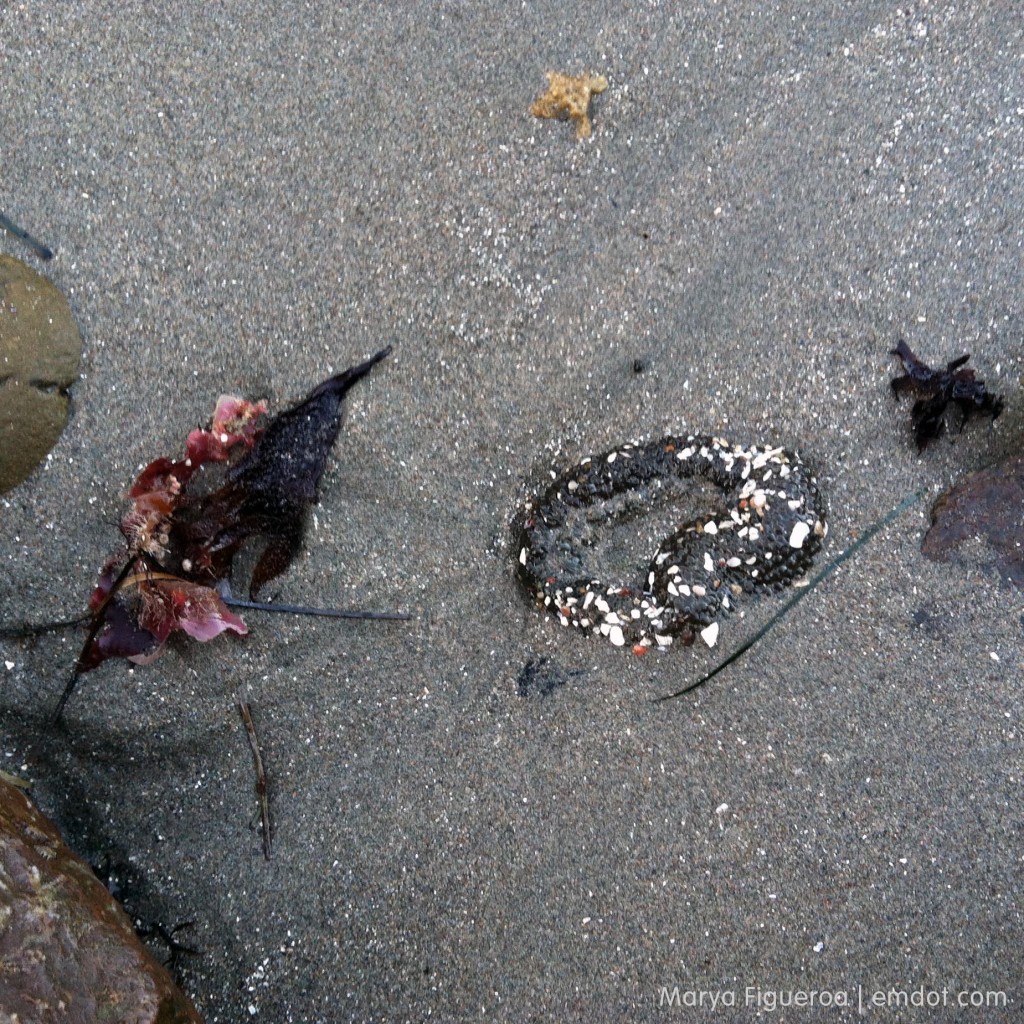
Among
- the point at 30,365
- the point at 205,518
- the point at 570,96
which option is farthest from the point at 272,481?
the point at 570,96

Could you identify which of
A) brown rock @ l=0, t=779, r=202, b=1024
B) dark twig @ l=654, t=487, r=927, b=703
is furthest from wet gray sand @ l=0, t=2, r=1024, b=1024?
brown rock @ l=0, t=779, r=202, b=1024

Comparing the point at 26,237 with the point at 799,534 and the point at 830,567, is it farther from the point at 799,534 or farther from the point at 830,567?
the point at 830,567

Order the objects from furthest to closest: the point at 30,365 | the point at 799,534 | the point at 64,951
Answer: the point at 799,534 → the point at 30,365 → the point at 64,951

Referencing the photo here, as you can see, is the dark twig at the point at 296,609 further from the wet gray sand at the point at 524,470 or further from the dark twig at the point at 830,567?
the dark twig at the point at 830,567

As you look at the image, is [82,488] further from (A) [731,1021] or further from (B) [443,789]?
(A) [731,1021]

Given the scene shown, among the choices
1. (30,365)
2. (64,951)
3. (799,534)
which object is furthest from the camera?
(799,534)

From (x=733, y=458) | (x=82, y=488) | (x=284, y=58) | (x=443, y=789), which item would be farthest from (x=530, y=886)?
(x=284, y=58)

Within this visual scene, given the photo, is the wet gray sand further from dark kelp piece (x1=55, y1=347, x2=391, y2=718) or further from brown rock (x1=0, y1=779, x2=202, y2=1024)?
brown rock (x1=0, y1=779, x2=202, y2=1024)
